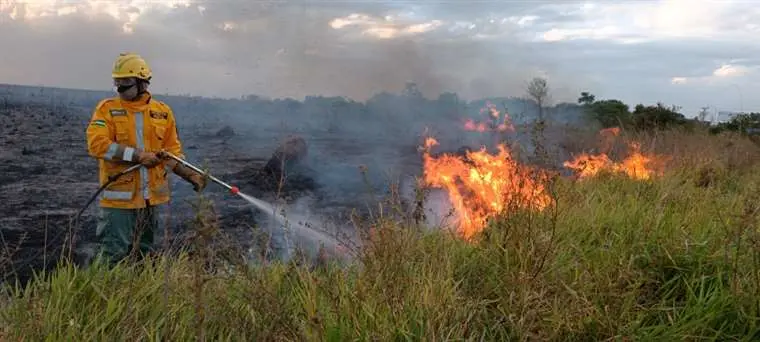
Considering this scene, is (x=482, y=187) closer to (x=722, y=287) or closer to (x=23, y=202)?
(x=722, y=287)

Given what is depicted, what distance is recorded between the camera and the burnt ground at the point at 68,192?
252 inches

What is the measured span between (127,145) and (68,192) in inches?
292

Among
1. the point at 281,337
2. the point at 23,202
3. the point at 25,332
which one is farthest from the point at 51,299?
the point at 23,202

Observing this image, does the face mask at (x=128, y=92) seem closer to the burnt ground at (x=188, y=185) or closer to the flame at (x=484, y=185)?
the burnt ground at (x=188, y=185)

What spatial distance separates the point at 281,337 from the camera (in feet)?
8.16

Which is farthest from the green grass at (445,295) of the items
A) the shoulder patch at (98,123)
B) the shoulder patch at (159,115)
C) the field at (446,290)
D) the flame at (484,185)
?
the shoulder patch at (159,115)

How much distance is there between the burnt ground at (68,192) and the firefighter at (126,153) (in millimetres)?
397

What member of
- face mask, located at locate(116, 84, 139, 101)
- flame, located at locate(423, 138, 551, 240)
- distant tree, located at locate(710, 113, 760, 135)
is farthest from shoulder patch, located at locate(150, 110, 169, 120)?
distant tree, located at locate(710, 113, 760, 135)

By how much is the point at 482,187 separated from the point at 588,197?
3.69 ft

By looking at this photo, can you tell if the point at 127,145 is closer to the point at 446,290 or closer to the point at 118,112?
the point at 118,112

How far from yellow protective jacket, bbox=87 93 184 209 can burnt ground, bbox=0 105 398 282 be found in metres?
0.48

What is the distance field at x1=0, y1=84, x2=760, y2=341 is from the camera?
2.59 metres

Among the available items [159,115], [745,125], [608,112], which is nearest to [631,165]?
[745,125]

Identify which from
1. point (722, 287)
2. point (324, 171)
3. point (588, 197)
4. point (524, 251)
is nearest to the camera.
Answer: point (722, 287)
